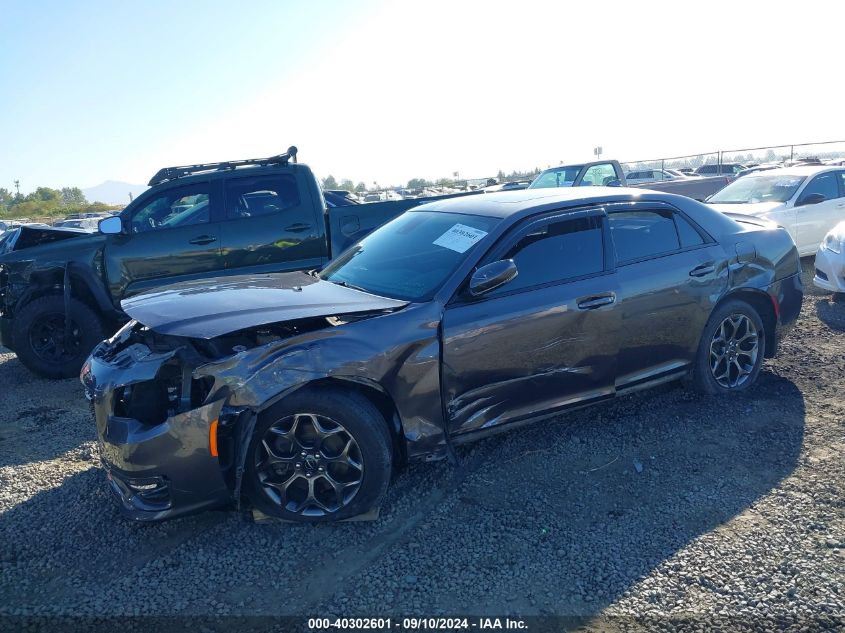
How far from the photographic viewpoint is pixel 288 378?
322cm

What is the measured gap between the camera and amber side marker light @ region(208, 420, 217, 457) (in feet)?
10.4

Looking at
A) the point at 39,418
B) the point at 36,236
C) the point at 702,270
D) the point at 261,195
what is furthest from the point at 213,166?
the point at 702,270

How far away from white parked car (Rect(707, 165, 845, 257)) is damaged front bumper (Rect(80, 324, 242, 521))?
8.36 meters

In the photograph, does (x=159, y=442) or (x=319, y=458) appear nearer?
(x=159, y=442)

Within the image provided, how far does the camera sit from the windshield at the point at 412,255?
3859 mm

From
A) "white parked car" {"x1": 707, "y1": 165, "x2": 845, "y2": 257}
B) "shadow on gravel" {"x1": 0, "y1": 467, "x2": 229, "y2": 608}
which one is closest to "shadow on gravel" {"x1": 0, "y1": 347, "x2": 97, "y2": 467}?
"shadow on gravel" {"x1": 0, "y1": 467, "x2": 229, "y2": 608}

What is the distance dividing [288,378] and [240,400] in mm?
258

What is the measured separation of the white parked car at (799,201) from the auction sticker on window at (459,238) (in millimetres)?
6614

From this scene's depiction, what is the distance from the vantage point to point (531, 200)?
4285 millimetres

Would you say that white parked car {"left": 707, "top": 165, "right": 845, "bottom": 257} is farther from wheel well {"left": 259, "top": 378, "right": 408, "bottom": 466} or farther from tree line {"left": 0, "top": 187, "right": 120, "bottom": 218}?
tree line {"left": 0, "top": 187, "right": 120, "bottom": 218}

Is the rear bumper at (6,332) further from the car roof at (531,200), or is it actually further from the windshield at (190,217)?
the car roof at (531,200)

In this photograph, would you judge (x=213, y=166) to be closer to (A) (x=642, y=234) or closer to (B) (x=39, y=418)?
(B) (x=39, y=418)

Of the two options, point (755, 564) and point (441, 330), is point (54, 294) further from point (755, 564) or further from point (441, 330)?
point (755, 564)

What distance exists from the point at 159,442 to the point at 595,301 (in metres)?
2.66
